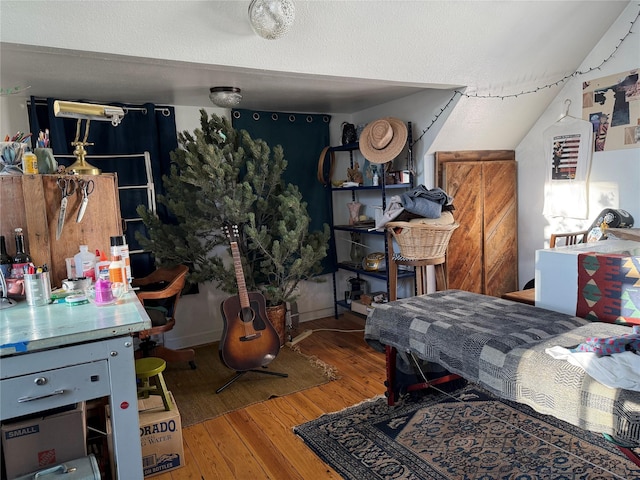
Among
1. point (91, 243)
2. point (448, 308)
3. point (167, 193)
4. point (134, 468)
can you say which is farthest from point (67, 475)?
point (167, 193)

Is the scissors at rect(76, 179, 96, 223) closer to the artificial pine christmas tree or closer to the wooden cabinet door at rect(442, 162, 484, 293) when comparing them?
the artificial pine christmas tree

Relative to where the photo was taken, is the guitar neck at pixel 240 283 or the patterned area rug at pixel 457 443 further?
the guitar neck at pixel 240 283

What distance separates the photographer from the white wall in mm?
3260

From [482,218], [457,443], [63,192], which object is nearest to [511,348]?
[457,443]

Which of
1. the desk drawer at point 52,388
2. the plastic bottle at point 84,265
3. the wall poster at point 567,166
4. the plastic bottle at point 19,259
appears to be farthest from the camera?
the wall poster at point 567,166

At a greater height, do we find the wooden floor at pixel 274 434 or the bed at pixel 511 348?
the bed at pixel 511 348

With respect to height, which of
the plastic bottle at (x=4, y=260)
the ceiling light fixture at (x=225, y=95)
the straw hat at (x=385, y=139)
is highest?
the ceiling light fixture at (x=225, y=95)

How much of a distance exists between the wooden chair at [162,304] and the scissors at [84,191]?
2.83 feet

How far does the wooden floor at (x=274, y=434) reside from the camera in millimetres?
2152

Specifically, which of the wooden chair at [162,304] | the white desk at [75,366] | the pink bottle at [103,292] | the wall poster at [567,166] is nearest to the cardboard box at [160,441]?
the white desk at [75,366]

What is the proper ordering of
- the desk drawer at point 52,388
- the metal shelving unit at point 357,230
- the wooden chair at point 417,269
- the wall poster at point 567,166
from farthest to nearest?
the metal shelving unit at point 357,230, the wall poster at point 567,166, the wooden chair at point 417,269, the desk drawer at point 52,388

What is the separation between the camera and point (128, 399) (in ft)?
5.08

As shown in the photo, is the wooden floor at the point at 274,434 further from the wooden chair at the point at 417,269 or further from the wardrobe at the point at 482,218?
the wardrobe at the point at 482,218

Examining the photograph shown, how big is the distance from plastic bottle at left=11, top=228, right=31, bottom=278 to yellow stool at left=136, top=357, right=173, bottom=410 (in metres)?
0.73
